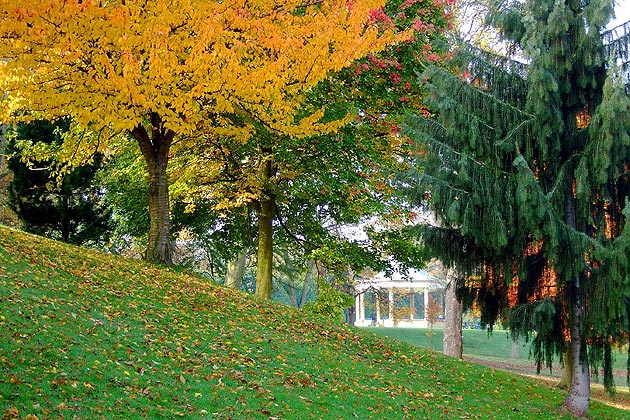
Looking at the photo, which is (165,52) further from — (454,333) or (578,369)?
(454,333)

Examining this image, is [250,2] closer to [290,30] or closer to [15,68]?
[290,30]

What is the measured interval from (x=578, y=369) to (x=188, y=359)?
6185mm

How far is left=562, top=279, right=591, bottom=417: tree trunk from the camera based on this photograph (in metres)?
9.72

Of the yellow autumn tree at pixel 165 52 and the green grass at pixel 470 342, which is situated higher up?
the yellow autumn tree at pixel 165 52

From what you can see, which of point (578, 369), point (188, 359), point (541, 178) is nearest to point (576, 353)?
point (578, 369)

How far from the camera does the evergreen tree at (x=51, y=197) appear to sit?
15.8 meters

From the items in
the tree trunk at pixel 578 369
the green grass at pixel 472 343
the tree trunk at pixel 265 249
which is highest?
the tree trunk at pixel 265 249

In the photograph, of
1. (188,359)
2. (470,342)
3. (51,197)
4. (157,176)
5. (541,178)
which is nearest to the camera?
(188,359)

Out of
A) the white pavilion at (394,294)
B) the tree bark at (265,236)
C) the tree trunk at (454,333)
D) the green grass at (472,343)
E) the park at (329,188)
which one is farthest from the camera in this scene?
the green grass at (472,343)

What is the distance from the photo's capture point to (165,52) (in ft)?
26.3

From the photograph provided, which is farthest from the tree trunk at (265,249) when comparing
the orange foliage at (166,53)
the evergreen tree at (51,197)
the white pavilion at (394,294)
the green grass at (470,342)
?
the green grass at (470,342)

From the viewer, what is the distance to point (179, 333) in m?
7.98

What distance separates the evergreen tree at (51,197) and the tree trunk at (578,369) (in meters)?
11.9

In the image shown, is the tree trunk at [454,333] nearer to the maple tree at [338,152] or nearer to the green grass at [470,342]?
the maple tree at [338,152]
